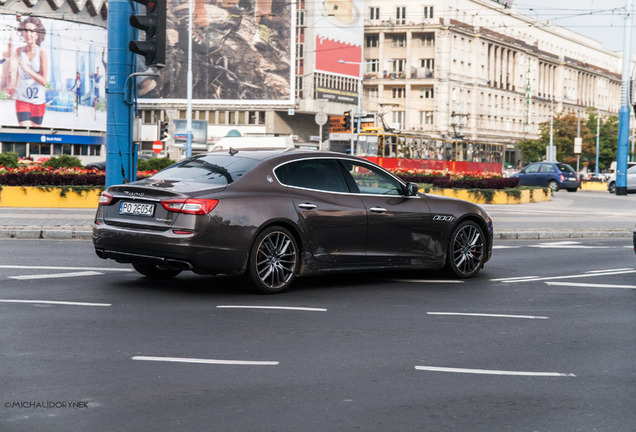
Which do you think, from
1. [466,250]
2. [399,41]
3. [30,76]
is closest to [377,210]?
[466,250]

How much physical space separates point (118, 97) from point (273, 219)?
823 cm

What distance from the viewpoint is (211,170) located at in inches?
390

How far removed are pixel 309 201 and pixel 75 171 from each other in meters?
15.7

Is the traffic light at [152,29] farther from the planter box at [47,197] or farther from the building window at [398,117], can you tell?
the building window at [398,117]

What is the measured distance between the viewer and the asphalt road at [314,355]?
16.5 ft

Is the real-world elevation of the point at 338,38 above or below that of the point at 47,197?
above

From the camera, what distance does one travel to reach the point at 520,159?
124062mm

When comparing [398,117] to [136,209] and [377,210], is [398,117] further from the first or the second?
[136,209]

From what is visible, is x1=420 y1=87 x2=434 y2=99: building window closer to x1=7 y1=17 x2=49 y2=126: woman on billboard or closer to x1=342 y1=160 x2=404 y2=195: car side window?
x1=7 y1=17 x2=49 y2=126: woman on billboard

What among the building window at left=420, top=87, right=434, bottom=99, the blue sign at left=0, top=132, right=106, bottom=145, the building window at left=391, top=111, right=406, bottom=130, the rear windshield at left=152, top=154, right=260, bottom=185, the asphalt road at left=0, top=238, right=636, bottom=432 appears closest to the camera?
the asphalt road at left=0, top=238, right=636, bottom=432

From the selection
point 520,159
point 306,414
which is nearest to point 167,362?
point 306,414

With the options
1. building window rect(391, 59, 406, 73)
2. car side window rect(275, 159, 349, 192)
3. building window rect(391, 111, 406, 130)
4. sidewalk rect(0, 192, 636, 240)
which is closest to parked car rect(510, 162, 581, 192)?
sidewalk rect(0, 192, 636, 240)

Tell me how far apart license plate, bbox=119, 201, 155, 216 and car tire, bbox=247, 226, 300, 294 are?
1.06 metres

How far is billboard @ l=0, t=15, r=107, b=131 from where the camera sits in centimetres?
8894
